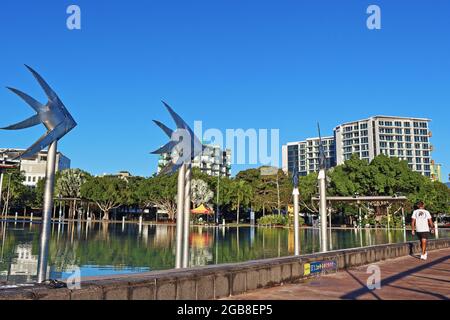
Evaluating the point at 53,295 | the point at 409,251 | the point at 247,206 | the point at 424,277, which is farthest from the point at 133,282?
the point at 247,206

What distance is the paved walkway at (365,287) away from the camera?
5855 millimetres

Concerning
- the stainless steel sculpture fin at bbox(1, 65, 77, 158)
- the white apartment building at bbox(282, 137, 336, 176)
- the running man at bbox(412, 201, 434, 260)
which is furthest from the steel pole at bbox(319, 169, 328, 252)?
the white apartment building at bbox(282, 137, 336, 176)

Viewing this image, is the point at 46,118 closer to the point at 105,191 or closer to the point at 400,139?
the point at 105,191

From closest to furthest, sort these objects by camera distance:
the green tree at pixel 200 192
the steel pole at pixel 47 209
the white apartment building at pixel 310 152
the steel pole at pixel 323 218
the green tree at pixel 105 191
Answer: the steel pole at pixel 47 209 → the steel pole at pixel 323 218 → the green tree at pixel 200 192 → the green tree at pixel 105 191 → the white apartment building at pixel 310 152

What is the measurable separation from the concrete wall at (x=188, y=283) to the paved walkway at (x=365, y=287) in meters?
0.19

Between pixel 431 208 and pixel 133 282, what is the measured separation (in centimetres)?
6054

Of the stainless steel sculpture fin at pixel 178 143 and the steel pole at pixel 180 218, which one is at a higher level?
the stainless steel sculpture fin at pixel 178 143

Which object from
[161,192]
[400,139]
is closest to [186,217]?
[161,192]

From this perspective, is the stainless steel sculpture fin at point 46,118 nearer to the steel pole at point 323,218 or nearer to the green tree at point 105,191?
the steel pole at point 323,218

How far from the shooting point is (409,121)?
112 metres

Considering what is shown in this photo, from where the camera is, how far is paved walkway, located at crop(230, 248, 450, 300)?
5.86 metres

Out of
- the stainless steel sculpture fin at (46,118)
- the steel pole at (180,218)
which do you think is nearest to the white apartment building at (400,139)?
the steel pole at (180,218)

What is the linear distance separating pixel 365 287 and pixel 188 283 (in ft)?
10.3
